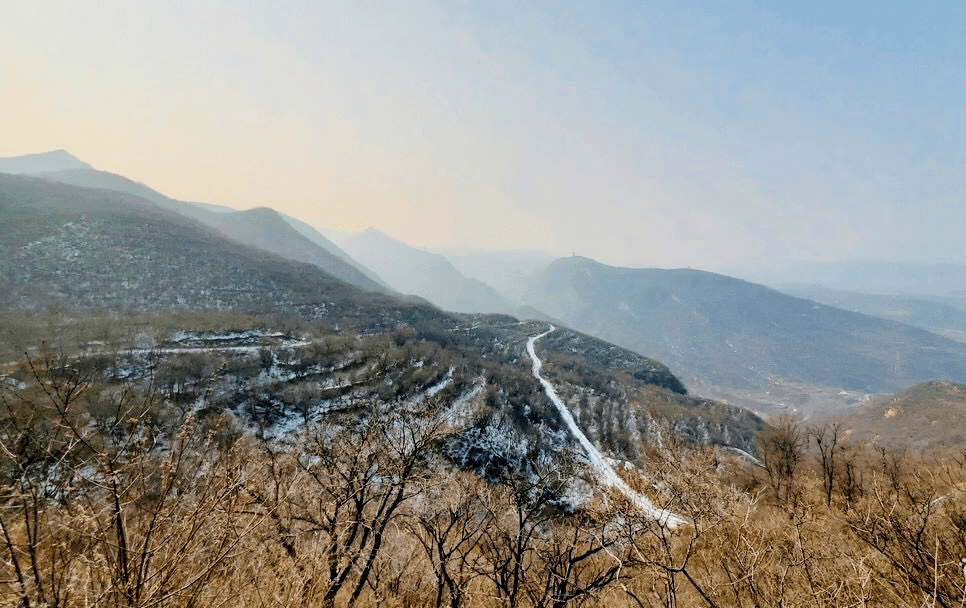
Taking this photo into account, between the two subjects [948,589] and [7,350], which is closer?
[948,589]

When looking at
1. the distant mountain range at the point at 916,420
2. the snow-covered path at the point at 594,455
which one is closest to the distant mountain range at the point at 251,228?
the snow-covered path at the point at 594,455

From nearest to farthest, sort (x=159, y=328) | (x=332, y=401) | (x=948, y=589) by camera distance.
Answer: (x=948, y=589) < (x=332, y=401) < (x=159, y=328)

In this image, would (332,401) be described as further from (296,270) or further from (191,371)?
(296,270)

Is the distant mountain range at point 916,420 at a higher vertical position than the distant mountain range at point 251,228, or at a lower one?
lower

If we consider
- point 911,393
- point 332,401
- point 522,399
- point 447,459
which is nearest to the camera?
point 447,459

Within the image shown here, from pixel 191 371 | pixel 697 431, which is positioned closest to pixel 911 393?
pixel 697 431

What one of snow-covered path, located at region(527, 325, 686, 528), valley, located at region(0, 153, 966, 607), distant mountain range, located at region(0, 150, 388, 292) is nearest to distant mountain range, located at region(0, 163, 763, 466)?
valley, located at region(0, 153, 966, 607)

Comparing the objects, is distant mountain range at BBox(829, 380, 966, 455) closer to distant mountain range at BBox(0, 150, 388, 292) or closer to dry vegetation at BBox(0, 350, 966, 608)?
dry vegetation at BBox(0, 350, 966, 608)

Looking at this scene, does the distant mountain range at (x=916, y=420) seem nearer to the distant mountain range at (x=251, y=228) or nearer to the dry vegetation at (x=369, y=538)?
the dry vegetation at (x=369, y=538)
